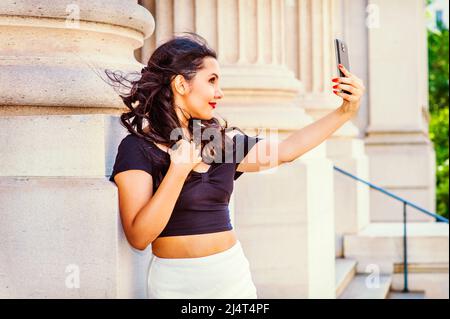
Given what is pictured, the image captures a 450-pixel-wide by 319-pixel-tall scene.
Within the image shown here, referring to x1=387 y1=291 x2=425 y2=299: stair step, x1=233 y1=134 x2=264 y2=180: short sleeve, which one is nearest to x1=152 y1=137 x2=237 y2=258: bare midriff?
x1=233 y1=134 x2=264 y2=180: short sleeve

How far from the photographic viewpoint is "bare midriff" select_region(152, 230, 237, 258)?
3.65m

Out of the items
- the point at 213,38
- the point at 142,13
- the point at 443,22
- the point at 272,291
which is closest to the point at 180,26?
the point at 213,38

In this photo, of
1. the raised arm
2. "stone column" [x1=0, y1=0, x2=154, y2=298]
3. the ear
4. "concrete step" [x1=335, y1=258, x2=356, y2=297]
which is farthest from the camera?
"concrete step" [x1=335, y1=258, x2=356, y2=297]

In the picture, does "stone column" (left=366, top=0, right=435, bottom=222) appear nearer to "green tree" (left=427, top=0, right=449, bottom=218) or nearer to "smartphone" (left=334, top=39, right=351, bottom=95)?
"smartphone" (left=334, top=39, right=351, bottom=95)

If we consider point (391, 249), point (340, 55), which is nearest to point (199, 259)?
point (340, 55)

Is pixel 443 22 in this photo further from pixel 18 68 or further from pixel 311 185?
pixel 18 68

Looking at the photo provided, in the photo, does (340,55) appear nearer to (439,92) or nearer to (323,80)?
(323,80)

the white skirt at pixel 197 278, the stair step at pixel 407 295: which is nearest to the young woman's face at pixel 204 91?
the white skirt at pixel 197 278

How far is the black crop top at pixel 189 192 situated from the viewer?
368 centimetres

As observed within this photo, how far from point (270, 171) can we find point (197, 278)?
3931 mm

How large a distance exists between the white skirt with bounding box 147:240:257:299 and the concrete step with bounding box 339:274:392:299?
6.01 metres

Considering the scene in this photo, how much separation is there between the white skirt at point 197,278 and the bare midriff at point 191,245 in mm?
24

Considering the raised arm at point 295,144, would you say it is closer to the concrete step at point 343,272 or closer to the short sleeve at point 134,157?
the short sleeve at point 134,157

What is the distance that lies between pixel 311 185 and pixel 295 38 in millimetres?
4487
